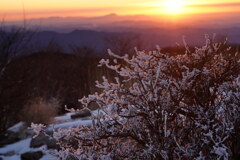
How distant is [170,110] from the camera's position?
10.0ft

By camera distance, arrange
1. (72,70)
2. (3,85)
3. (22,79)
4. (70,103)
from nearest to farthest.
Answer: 1. (3,85)
2. (22,79)
3. (70,103)
4. (72,70)

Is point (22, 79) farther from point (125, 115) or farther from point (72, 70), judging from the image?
point (72, 70)

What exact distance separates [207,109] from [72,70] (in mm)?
36733

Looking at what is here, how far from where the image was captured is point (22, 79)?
13680mm

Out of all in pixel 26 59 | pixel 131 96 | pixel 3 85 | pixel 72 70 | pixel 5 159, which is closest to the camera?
pixel 131 96

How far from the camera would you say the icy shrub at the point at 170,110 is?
2.97m

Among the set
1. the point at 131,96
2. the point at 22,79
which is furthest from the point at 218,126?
the point at 22,79

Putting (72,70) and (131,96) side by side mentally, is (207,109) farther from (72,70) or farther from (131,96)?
(72,70)

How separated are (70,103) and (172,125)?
19300 millimetres

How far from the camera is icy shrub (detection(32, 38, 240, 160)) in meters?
2.97

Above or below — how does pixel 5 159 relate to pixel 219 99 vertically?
below

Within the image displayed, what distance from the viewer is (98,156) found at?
3.24m

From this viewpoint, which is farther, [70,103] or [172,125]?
[70,103]

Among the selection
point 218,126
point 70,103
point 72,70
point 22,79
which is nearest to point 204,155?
point 218,126
